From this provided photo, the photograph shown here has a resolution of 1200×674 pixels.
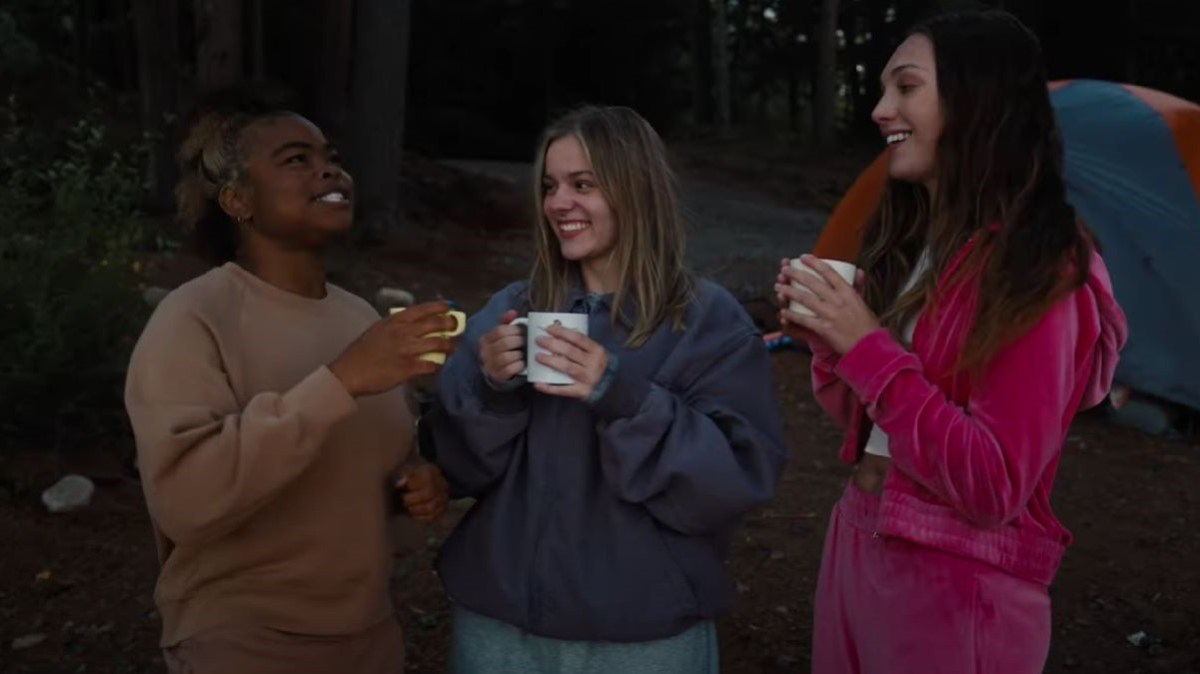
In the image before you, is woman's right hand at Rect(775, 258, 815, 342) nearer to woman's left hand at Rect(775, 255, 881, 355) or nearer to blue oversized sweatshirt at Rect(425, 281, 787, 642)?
woman's left hand at Rect(775, 255, 881, 355)

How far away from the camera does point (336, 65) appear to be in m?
13.4

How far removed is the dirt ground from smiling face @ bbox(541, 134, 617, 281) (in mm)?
789

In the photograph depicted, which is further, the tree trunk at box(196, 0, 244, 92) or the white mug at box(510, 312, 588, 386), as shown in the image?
the tree trunk at box(196, 0, 244, 92)

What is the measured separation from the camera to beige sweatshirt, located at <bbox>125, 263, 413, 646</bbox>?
1.99 meters

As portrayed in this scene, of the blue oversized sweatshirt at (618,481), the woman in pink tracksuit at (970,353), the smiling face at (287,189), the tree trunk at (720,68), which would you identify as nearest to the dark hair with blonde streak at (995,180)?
the woman in pink tracksuit at (970,353)

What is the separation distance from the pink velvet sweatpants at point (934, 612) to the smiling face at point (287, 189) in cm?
114

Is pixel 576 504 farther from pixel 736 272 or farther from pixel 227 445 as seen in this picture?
pixel 736 272

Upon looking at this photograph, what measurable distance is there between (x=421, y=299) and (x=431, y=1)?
11317 mm

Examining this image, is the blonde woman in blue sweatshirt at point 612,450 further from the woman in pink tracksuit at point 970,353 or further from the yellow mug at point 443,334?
the woman in pink tracksuit at point 970,353

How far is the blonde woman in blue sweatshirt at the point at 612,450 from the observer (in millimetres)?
2080

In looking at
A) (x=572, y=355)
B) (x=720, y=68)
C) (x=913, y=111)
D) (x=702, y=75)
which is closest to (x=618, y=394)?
(x=572, y=355)

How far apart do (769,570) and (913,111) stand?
331 centimetres

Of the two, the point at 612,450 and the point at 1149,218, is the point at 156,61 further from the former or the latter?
the point at 612,450

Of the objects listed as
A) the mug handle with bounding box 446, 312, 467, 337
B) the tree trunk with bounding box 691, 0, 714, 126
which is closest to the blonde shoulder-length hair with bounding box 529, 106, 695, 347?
the mug handle with bounding box 446, 312, 467, 337
